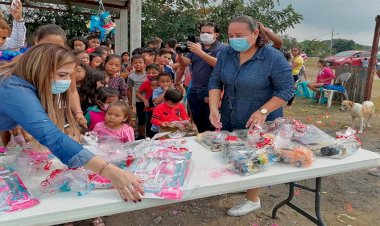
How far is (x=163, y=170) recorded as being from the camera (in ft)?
5.50

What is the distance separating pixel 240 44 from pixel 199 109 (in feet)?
4.31

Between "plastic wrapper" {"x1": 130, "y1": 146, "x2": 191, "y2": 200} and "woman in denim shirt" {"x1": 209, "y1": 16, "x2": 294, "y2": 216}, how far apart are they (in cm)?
78

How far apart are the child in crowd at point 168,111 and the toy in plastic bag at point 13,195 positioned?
2.05 meters

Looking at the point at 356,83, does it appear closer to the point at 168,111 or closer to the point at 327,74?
the point at 327,74

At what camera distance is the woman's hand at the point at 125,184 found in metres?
1.42

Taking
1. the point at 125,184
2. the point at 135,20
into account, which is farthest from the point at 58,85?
the point at 135,20

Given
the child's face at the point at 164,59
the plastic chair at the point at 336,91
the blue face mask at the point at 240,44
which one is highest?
the blue face mask at the point at 240,44

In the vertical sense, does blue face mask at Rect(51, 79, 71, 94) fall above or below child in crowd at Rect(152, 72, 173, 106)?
above

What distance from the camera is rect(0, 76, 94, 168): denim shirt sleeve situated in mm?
1334

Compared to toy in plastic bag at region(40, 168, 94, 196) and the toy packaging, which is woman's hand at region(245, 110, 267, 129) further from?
toy in plastic bag at region(40, 168, 94, 196)

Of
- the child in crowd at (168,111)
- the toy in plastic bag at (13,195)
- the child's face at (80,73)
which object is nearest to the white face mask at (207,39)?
the child in crowd at (168,111)

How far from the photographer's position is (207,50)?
3506mm

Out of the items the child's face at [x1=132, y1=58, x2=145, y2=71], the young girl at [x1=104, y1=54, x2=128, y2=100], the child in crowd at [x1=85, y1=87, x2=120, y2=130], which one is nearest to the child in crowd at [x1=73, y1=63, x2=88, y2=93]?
the child in crowd at [x1=85, y1=87, x2=120, y2=130]

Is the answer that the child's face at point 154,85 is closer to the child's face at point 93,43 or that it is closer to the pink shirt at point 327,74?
the child's face at point 93,43
